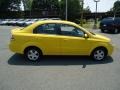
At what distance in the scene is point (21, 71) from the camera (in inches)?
355

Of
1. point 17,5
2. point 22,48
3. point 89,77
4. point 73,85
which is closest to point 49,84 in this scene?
point 73,85

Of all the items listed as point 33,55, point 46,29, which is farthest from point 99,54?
point 33,55

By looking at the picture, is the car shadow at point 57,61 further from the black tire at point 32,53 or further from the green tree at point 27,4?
the green tree at point 27,4

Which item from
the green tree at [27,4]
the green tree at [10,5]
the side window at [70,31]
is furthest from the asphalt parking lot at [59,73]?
the green tree at [27,4]

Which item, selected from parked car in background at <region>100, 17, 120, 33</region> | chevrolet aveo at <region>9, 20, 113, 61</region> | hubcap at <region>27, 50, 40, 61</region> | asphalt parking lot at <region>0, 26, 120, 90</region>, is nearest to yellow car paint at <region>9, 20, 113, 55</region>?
chevrolet aveo at <region>9, 20, 113, 61</region>

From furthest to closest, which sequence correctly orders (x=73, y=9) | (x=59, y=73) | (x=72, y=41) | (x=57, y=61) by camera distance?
(x=73, y=9), (x=57, y=61), (x=72, y=41), (x=59, y=73)

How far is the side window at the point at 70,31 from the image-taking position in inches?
420

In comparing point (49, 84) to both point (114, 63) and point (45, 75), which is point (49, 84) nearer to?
point (45, 75)

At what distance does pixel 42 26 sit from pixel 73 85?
380 centimetres

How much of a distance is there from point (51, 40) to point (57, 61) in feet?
2.89

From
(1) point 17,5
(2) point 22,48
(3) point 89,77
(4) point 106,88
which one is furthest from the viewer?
(1) point 17,5

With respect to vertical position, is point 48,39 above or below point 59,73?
above

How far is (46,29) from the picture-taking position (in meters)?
10.7

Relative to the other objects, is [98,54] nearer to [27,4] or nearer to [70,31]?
[70,31]
